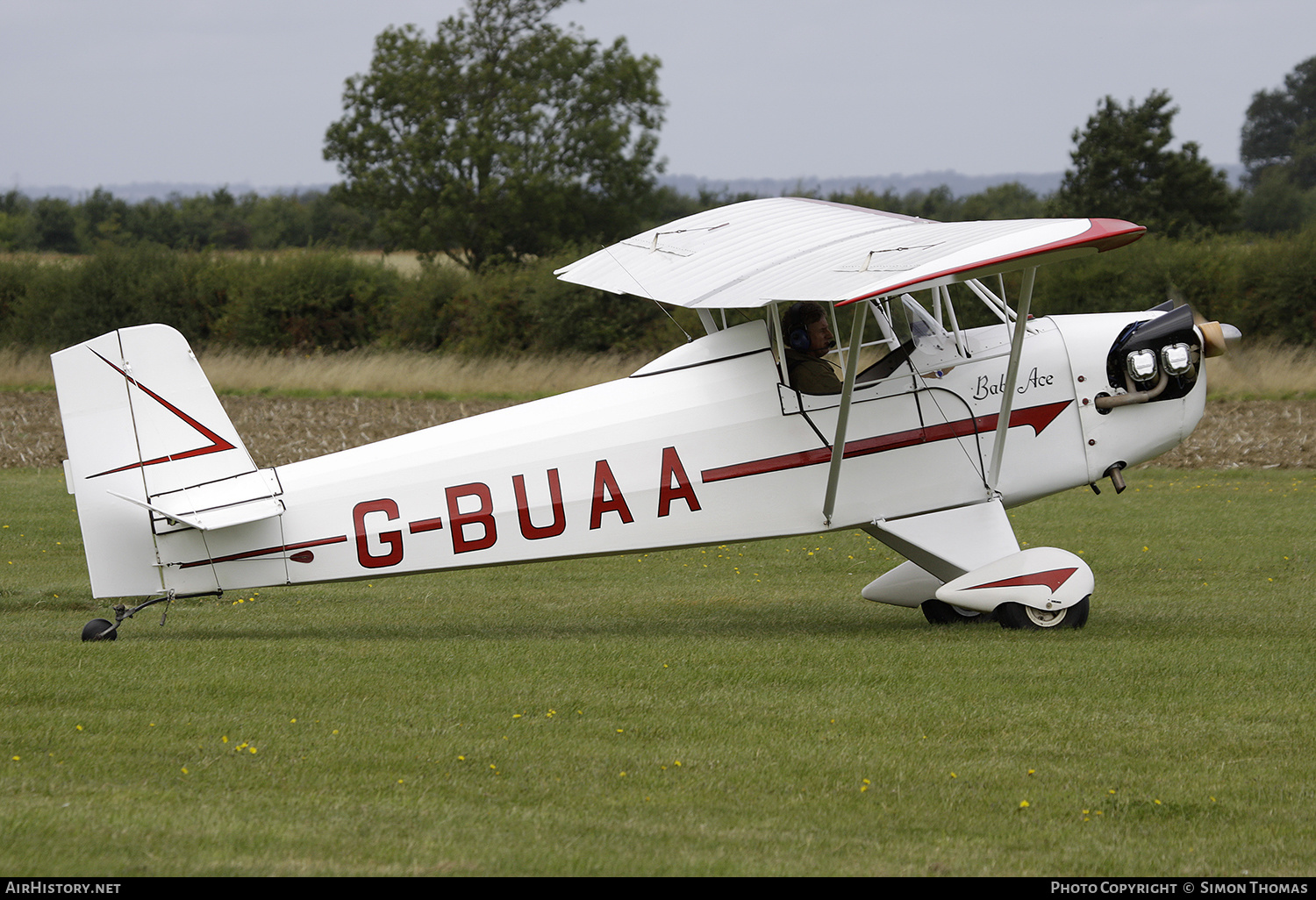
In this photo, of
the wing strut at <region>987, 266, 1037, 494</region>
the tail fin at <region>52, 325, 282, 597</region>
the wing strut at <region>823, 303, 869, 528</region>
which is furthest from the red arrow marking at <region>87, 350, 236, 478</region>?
the wing strut at <region>987, 266, 1037, 494</region>

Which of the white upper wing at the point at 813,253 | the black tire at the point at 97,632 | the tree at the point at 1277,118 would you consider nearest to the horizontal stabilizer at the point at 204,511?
the black tire at the point at 97,632

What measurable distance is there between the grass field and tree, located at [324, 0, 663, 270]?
136 ft

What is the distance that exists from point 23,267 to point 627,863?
124 feet

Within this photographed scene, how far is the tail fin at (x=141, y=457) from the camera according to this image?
26.0 ft

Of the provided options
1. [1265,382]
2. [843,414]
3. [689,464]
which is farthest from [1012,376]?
[1265,382]

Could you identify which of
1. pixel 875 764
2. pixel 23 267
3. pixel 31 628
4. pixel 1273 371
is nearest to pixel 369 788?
pixel 875 764

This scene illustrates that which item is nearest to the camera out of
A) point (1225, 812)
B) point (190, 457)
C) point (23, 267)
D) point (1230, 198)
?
point (1225, 812)

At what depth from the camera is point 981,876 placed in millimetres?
4176

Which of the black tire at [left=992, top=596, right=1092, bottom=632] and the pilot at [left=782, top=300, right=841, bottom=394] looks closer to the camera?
the black tire at [left=992, top=596, right=1092, bottom=632]

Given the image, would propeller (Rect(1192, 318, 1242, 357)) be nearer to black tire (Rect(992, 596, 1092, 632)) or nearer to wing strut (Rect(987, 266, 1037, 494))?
wing strut (Rect(987, 266, 1037, 494))

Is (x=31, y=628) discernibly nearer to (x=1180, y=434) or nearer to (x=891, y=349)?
(x=891, y=349)

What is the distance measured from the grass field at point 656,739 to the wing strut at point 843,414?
3.02 ft

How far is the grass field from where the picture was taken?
14.5 ft

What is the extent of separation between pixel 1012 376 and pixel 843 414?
1159 millimetres
